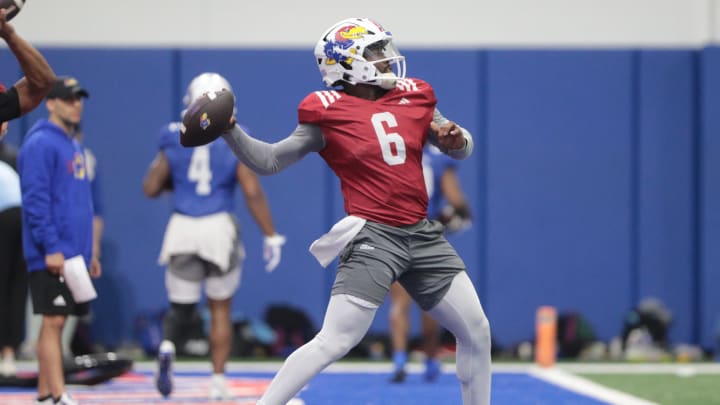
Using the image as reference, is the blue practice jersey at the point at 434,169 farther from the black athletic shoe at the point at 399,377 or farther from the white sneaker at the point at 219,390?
the white sneaker at the point at 219,390

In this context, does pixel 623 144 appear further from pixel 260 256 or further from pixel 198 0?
pixel 198 0

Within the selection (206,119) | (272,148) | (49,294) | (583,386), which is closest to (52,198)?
(49,294)

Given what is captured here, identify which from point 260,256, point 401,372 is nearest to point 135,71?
point 260,256

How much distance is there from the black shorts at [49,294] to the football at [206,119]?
6.86ft

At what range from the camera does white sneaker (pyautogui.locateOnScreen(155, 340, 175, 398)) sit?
7051 millimetres

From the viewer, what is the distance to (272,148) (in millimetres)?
4949

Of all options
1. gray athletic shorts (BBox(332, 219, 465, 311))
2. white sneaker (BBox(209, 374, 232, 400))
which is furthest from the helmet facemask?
white sneaker (BBox(209, 374, 232, 400))

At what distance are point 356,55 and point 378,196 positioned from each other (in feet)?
2.06

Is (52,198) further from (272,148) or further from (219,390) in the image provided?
(272,148)

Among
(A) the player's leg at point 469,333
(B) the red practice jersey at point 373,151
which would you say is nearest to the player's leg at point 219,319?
(B) the red practice jersey at point 373,151

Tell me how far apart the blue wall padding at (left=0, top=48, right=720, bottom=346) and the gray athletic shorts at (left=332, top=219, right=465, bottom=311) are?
6.13m

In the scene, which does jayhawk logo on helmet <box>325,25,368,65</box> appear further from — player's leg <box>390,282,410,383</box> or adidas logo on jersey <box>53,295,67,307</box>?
player's leg <box>390,282,410,383</box>

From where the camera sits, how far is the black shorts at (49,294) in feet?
21.1

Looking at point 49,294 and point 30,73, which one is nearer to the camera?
point 30,73
